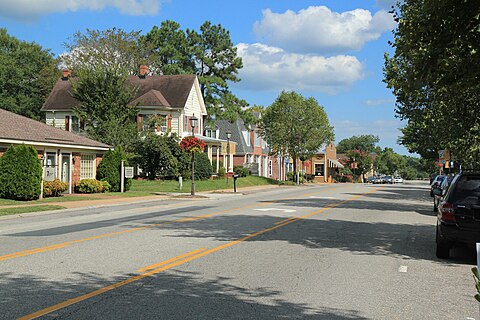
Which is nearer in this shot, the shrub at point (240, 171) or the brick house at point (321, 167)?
the shrub at point (240, 171)

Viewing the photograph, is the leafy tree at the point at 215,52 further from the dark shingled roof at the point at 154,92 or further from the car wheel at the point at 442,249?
the car wheel at the point at 442,249

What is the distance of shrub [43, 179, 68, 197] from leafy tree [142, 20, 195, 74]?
3592cm

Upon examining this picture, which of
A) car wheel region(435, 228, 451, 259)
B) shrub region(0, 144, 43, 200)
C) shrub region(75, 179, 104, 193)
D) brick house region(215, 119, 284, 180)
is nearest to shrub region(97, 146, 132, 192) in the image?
shrub region(75, 179, 104, 193)

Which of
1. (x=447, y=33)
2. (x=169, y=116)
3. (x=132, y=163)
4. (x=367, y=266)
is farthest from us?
(x=169, y=116)

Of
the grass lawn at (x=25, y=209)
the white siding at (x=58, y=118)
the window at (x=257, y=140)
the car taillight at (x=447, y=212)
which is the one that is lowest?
the grass lawn at (x=25, y=209)

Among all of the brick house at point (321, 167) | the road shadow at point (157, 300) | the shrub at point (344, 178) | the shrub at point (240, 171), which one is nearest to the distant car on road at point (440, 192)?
the road shadow at point (157, 300)

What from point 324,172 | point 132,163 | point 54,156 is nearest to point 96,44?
point 132,163

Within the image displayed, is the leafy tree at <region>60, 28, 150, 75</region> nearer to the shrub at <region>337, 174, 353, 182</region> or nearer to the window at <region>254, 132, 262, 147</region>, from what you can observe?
the window at <region>254, 132, 262, 147</region>

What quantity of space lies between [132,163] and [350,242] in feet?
113

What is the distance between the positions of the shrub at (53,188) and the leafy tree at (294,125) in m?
33.1

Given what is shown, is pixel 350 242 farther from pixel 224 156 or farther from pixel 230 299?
pixel 224 156

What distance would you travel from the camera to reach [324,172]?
94375 mm

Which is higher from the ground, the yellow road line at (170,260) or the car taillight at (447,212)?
the car taillight at (447,212)

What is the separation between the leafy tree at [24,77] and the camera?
62.3 metres
